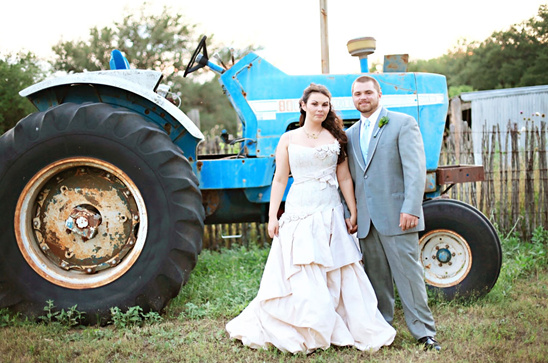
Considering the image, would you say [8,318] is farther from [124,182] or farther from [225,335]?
[225,335]

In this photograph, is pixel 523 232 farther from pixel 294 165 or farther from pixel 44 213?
A: pixel 44 213

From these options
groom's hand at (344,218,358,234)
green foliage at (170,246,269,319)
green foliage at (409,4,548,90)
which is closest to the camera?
groom's hand at (344,218,358,234)

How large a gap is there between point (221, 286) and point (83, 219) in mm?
1255

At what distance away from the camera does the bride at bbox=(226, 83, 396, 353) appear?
8.75ft

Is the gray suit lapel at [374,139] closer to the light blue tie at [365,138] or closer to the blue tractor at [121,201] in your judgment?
the light blue tie at [365,138]

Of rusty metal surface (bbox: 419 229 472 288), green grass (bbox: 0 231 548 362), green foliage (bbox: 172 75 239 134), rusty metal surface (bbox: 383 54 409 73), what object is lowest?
green grass (bbox: 0 231 548 362)

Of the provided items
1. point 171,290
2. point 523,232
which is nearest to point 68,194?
point 171,290

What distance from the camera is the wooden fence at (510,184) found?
536 centimetres

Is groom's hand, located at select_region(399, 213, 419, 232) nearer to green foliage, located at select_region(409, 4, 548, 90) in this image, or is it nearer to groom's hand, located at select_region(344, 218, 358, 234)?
groom's hand, located at select_region(344, 218, 358, 234)

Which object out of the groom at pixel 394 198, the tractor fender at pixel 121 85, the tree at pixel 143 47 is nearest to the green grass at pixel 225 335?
the groom at pixel 394 198

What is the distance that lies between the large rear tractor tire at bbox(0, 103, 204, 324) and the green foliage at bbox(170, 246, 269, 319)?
37 centimetres

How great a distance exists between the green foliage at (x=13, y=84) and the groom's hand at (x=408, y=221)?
4.56 m

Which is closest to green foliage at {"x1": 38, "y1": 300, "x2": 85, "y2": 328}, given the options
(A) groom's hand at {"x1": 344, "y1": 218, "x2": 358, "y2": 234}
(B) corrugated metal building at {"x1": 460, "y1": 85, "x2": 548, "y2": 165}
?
(A) groom's hand at {"x1": 344, "y1": 218, "x2": 358, "y2": 234}

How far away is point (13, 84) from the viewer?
5.28 metres
